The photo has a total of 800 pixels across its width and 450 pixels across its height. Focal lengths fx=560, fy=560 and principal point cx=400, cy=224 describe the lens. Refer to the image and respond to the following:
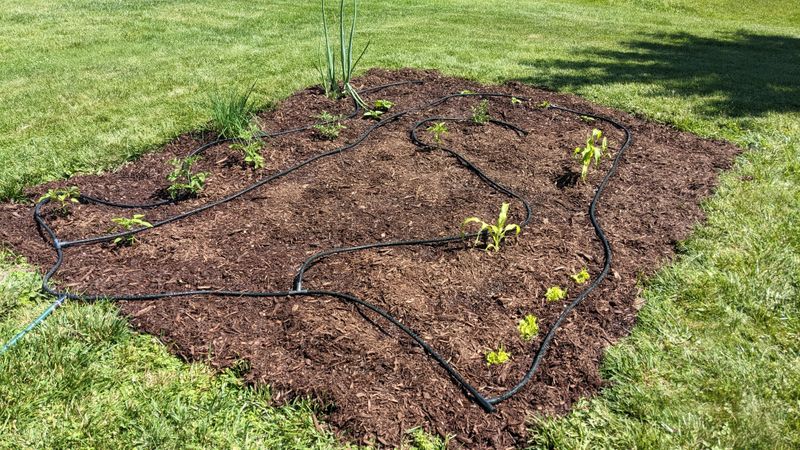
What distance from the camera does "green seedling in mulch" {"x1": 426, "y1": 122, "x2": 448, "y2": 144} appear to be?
174 inches

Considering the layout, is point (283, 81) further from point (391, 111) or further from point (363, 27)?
point (363, 27)

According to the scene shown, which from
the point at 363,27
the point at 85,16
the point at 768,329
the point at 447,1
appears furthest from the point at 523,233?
the point at 447,1

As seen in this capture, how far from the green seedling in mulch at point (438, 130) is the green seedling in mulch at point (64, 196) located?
2538mm

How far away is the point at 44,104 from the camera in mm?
5359

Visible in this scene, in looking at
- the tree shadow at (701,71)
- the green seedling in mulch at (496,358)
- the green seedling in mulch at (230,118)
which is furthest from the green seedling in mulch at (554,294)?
the tree shadow at (701,71)

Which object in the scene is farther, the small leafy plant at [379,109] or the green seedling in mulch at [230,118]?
the small leafy plant at [379,109]

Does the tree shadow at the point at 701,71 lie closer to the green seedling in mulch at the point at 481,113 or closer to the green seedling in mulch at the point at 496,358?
the green seedling in mulch at the point at 481,113

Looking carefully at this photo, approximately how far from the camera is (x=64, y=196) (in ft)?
11.3

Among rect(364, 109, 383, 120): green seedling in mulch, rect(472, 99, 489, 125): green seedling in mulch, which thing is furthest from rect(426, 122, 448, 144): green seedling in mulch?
rect(364, 109, 383, 120): green seedling in mulch

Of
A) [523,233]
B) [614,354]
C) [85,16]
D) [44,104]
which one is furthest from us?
[85,16]

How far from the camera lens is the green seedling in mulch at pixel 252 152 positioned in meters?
4.00

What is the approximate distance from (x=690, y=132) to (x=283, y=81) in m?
4.02

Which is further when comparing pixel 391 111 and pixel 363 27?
pixel 363 27

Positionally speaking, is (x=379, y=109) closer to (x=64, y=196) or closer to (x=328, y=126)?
(x=328, y=126)
